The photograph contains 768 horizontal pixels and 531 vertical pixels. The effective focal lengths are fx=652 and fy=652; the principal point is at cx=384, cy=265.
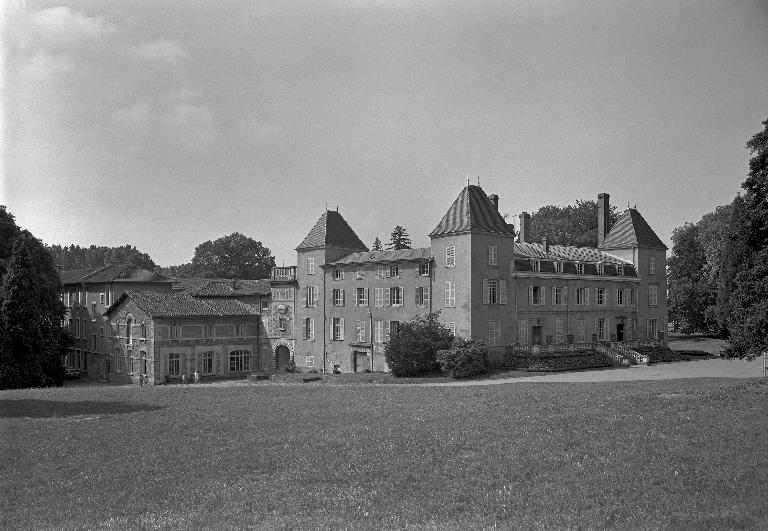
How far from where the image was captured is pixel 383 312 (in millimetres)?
51188

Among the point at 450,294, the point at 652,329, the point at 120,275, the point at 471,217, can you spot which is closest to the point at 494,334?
the point at 450,294

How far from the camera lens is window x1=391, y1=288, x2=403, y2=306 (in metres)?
50.2

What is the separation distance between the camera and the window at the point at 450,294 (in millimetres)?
46531

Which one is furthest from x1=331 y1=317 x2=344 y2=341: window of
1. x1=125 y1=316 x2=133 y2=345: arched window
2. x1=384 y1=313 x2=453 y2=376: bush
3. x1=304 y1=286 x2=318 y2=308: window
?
x1=125 y1=316 x2=133 y2=345: arched window

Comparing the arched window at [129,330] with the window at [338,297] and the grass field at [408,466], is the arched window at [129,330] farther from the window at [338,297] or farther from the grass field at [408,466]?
the grass field at [408,466]

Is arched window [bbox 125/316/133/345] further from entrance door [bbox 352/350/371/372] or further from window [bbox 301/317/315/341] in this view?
entrance door [bbox 352/350/371/372]

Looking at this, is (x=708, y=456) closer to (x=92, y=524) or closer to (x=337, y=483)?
(x=337, y=483)

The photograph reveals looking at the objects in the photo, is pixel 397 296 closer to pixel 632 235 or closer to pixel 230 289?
pixel 230 289

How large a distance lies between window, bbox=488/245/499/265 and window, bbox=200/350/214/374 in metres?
25.8

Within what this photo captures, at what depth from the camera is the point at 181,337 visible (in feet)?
178

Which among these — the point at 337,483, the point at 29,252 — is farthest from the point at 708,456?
→ the point at 29,252

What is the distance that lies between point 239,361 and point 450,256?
23003 millimetres

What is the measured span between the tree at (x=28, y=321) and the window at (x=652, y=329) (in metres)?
49.2

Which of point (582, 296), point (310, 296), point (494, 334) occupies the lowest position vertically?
point (494, 334)
